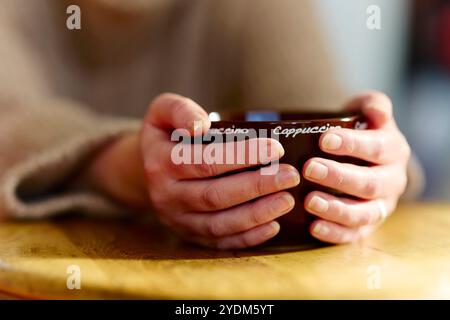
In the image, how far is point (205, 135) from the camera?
451mm

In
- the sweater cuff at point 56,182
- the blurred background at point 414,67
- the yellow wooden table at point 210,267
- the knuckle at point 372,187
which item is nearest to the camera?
the yellow wooden table at point 210,267

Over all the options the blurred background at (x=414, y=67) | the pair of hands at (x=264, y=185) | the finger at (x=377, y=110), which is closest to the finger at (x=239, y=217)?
the pair of hands at (x=264, y=185)

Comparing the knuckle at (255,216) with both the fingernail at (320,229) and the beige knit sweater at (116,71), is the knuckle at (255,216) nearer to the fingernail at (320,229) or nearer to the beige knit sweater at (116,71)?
the fingernail at (320,229)

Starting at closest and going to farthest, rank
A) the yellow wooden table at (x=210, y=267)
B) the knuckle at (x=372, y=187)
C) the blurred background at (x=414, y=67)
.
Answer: the yellow wooden table at (x=210, y=267), the knuckle at (x=372, y=187), the blurred background at (x=414, y=67)

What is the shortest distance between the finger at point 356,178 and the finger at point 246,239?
55 millimetres

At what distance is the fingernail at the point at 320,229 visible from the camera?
0.47 metres

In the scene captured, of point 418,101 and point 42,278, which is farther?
point 418,101

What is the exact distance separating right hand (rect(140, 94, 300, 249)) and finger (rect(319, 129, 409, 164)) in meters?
0.04

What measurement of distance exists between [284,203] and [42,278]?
20 centimetres

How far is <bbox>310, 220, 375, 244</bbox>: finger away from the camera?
47 cm

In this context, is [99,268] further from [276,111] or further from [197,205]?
[276,111]
